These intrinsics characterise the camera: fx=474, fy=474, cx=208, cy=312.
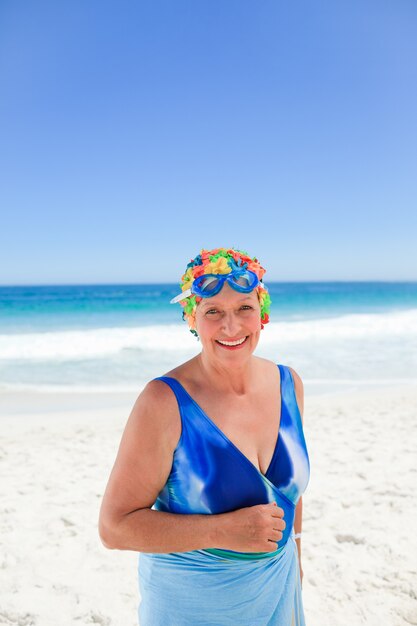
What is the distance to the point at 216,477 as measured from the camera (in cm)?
155

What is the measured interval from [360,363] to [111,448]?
8736mm

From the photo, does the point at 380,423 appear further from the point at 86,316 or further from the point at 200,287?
the point at 86,316

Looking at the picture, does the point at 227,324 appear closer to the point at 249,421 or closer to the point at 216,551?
the point at 249,421

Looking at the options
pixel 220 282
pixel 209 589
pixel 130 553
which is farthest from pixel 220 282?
pixel 130 553

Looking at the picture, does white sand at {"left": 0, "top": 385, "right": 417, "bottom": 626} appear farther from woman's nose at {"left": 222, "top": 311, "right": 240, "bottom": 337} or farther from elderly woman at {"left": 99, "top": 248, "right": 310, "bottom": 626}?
woman's nose at {"left": 222, "top": 311, "right": 240, "bottom": 337}

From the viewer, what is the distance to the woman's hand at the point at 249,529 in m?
1.50

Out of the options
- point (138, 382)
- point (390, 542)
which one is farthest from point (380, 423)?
point (138, 382)

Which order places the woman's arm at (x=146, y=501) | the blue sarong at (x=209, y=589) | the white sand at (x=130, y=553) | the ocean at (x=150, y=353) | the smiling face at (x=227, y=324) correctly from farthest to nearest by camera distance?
1. the ocean at (x=150, y=353)
2. the white sand at (x=130, y=553)
3. the smiling face at (x=227, y=324)
4. the blue sarong at (x=209, y=589)
5. the woman's arm at (x=146, y=501)

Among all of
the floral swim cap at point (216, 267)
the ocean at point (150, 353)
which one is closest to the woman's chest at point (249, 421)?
the floral swim cap at point (216, 267)

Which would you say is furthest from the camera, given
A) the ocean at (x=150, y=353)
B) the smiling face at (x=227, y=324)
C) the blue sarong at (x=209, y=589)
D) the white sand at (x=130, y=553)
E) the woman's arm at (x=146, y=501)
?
the ocean at (x=150, y=353)

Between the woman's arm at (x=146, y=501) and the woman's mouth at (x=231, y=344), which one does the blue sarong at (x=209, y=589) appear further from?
the woman's mouth at (x=231, y=344)

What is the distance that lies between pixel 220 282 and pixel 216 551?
920 mm

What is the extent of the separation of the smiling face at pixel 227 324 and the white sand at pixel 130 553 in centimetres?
221

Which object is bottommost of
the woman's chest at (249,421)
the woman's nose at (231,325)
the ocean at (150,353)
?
the ocean at (150,353)
